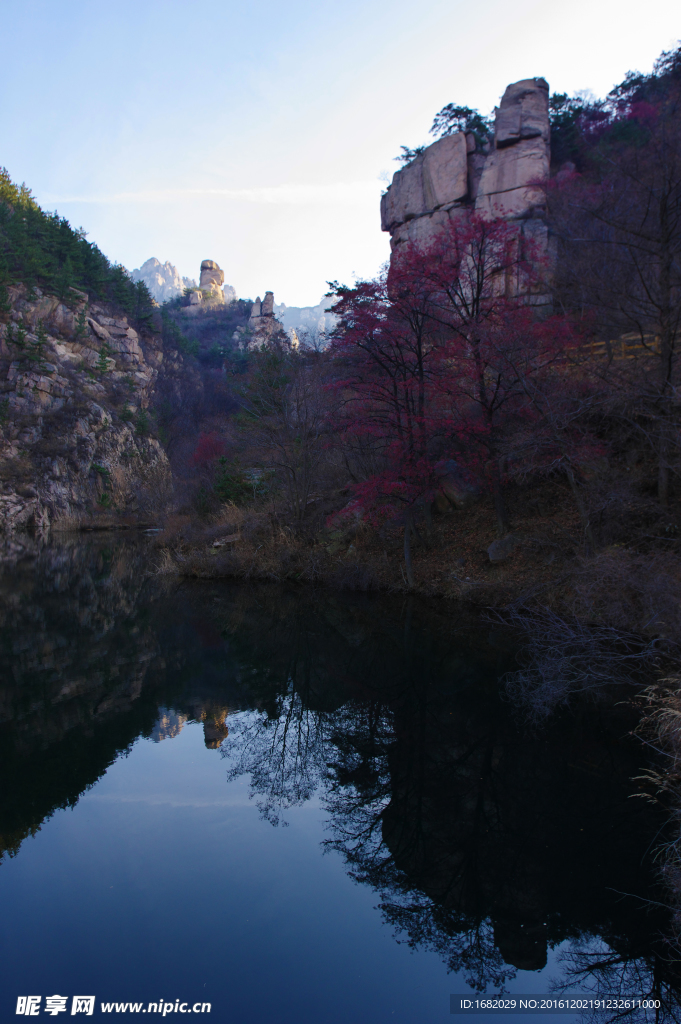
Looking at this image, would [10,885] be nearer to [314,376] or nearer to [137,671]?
[137,671]

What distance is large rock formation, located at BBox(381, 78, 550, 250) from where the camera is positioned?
26.1 m

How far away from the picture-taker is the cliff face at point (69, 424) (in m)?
39.6

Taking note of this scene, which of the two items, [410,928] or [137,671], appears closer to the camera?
[410,928]

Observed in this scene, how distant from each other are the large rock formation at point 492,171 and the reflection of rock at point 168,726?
22993 millimetres

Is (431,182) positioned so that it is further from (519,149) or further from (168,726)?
(168,726)

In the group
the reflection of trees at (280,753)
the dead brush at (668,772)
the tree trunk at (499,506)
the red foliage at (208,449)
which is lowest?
the reflection of trees at (280,753)

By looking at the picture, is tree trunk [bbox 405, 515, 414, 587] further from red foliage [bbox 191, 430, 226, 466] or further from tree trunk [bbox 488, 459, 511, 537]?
red foliage [bbox 191, 430, 226, 466]

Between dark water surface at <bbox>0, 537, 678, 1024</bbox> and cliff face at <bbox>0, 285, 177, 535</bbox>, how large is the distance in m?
26.3

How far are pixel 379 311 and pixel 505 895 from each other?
12456mm

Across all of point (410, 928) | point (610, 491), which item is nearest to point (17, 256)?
point (610, 491)

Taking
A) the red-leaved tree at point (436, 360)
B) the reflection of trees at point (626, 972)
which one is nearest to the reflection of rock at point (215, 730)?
the reflection of trees at point (626, 972)

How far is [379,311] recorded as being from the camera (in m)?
14.1

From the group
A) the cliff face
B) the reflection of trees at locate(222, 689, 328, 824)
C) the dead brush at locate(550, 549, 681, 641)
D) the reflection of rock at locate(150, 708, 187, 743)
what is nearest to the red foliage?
the cliff face

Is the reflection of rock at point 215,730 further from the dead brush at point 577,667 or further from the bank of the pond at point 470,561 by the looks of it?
the bank of the pond at point 470,561
